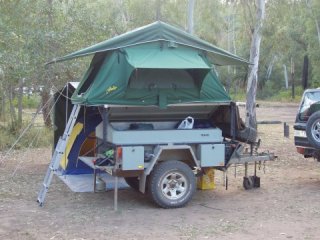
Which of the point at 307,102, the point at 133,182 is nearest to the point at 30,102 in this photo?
the point at 133,182

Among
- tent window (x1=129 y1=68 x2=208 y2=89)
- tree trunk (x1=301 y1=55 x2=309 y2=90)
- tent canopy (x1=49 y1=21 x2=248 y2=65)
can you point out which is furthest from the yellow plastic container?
tree trunk (x1=301 y1=55 x2=309 y2=90)

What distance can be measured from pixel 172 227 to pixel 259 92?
5212 cm

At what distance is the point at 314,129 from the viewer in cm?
952

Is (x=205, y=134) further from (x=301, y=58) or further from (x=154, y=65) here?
A: (x=301, y=58)

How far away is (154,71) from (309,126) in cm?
313

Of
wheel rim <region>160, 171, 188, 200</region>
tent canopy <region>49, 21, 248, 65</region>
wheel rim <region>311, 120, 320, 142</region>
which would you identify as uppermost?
tent canopy <region>49, 21, 248, 65</region>

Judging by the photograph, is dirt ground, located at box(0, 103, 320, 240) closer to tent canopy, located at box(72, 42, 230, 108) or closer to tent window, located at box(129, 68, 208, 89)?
→ tent canopy, located at box(72, 42, 230, 108)

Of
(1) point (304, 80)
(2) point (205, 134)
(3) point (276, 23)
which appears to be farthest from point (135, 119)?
(1) point (304, 80)

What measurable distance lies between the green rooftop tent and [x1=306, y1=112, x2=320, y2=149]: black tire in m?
1.73

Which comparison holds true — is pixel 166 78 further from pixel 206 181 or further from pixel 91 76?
pixel 206 181

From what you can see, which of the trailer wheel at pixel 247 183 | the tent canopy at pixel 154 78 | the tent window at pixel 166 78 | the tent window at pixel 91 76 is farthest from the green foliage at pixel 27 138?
the tent window at pixel 166 78

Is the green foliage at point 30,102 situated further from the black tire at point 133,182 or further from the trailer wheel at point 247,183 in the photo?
the trailer wheel at point 247,183

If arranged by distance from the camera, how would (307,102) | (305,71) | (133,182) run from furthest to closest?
(305,71) → (307,102) → (133,182)

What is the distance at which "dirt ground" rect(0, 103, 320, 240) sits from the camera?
6.83 m
